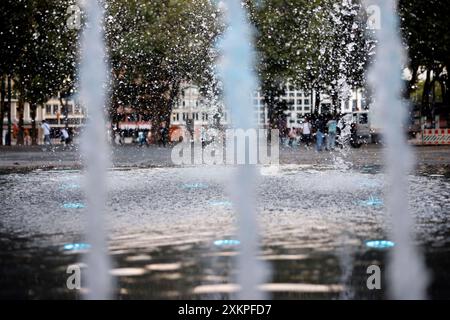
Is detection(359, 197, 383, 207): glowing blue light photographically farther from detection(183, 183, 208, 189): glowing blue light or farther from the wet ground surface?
detection(183, 183, 208, 189): glowing blue light

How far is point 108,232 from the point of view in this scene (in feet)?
23.5

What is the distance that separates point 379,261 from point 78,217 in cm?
410

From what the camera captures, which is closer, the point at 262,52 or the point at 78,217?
the point at 78,217

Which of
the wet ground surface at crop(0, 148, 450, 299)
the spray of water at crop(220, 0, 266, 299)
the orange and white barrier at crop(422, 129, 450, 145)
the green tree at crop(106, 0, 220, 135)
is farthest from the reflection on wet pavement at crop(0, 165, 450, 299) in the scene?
the green tree at crop(106, 0, 220, 135)

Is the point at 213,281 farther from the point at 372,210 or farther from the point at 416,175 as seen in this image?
the point at 416,175

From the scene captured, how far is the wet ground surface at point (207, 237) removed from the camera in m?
4.78

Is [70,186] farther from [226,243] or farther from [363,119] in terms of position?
[363,119]

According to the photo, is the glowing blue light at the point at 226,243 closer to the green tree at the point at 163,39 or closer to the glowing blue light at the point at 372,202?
the glowing blue light at the point at 372,202

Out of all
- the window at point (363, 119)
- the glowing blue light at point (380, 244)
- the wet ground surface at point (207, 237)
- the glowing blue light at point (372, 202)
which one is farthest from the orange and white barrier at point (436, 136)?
the glowing blue light at point (380, 244)

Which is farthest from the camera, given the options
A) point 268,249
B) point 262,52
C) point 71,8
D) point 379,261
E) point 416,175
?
point 262,52

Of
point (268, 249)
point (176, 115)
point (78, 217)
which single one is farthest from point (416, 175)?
point (176, 115)

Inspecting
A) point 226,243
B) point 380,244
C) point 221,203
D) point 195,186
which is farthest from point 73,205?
point 380,244

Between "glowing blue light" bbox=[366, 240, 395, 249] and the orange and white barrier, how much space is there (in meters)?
32.8

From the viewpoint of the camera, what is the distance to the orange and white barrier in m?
37.7
